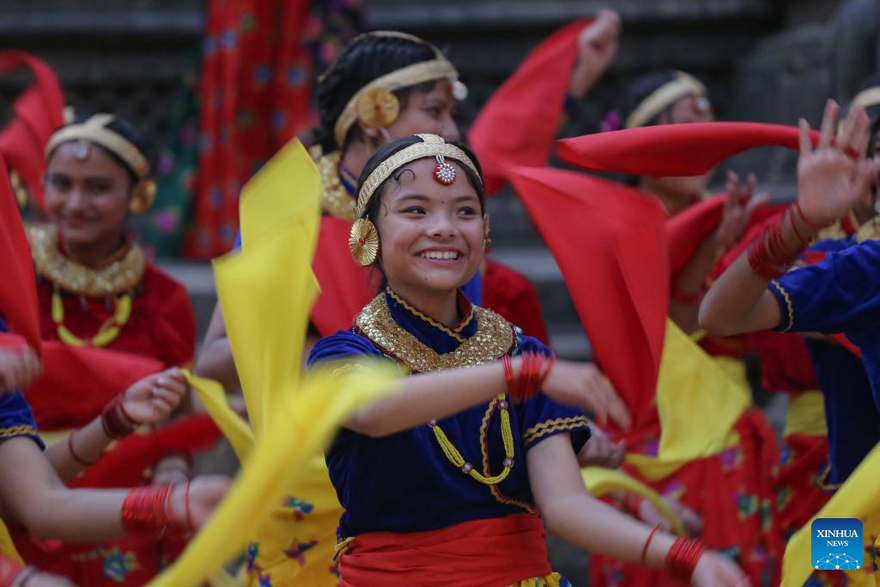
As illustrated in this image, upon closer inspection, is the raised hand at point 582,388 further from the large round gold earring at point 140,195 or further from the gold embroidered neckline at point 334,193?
the large round gold earring at point 140,195

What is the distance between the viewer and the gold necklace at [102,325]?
4.29 meters

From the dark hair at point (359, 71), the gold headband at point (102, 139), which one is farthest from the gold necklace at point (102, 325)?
the dark hair at point (359, 71)

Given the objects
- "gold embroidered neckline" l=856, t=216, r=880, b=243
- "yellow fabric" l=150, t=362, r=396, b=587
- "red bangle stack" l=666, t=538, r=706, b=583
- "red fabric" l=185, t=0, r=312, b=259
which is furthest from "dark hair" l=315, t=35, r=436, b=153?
"red fabric" l=185, t=0, r=312, b=259

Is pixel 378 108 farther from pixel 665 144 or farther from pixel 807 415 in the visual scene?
pixel 807 415

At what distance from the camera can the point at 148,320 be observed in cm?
448

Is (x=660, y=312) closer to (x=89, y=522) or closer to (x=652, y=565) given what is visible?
(x=652, y=565)

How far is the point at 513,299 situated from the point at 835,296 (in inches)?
51.8

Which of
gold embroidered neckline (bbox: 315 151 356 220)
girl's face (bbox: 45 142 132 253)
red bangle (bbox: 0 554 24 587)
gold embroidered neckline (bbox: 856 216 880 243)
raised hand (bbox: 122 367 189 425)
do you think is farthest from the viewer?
girl's face (bbox: 45 142 132 253)

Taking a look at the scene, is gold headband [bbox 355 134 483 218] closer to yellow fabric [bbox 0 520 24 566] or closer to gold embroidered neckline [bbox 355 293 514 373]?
gold embroidered neckline [bbox 355 293 514 373]

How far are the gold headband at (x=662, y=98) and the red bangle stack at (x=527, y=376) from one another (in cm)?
278

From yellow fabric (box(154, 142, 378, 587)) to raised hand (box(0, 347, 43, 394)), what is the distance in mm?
468

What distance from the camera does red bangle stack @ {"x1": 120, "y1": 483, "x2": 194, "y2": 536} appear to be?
272 centimetres

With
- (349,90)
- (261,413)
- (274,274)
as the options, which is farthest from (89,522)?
(349,90)

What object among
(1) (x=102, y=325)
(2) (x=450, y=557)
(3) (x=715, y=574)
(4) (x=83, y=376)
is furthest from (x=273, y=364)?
(1) (x=102, y=325)
